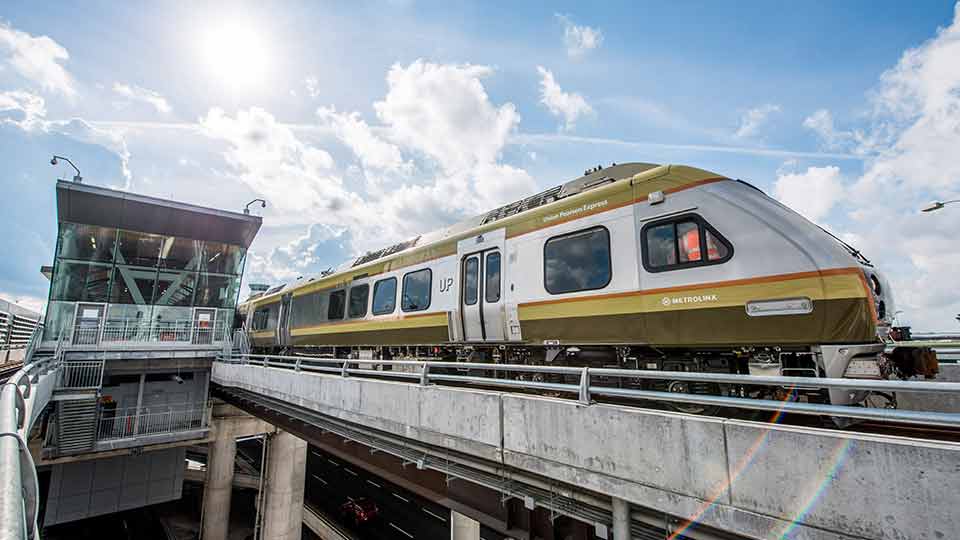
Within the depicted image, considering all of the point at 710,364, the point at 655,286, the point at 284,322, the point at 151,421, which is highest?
the point at 284,322

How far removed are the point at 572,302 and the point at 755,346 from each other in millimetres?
2892

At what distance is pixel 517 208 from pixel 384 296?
5608mm

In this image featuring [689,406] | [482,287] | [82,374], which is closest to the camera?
[689,406]

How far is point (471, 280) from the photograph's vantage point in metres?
10.3

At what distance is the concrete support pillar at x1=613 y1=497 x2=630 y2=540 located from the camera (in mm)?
4762

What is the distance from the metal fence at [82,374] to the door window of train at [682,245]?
24770 millimetres

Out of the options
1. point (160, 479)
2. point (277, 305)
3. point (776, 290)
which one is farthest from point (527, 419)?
point (160, 479)

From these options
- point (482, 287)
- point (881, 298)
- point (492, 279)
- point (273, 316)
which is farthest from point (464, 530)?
point (881, 298)

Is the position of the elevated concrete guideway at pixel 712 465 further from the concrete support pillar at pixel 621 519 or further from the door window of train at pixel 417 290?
the door window of train at pixel 417 290

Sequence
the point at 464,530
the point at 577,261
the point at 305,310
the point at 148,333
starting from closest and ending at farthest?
the point at 577,261 → the point at 464,530 → the point at 305,310 → the point at 148,333

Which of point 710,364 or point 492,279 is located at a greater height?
point 492,279

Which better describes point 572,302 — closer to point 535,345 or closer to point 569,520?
point 535,345

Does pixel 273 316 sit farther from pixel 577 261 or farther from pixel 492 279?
pixel 577 261

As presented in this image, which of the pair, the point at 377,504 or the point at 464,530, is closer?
the point at 464,530
